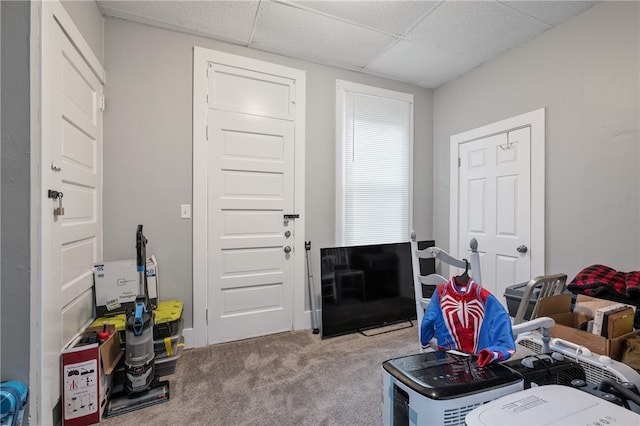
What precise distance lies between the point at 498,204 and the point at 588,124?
98 centimetres

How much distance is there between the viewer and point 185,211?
8.64ft

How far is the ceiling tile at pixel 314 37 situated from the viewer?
7.91 feet

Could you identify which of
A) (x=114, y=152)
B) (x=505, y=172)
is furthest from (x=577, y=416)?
(x=114, y=152)

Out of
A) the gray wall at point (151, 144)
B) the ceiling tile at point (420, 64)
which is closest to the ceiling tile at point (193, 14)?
the gray wall at point (151, 144)

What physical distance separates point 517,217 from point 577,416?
94.0 inches

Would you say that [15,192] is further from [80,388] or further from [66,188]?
[80,388]

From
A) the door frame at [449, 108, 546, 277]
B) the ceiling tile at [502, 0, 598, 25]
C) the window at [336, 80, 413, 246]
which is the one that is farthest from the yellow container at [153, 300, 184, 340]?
the ceiling tile at [502, 0, 598, 25]

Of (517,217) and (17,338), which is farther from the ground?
(517,217)

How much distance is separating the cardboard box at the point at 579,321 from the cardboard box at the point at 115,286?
2.79m

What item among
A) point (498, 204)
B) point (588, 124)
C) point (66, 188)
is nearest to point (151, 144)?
point (66, 188)

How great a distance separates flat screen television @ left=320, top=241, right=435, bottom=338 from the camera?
292 centimetres

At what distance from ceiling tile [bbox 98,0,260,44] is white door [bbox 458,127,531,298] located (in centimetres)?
265

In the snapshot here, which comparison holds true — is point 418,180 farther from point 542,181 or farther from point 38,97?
point 38,97

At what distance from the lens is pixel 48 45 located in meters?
1.49
